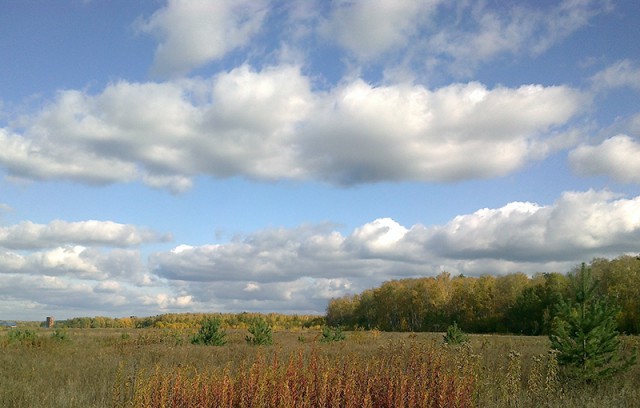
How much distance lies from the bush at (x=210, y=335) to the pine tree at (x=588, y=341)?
17.6 metres

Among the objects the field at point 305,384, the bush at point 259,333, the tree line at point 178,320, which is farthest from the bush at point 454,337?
the tree line at point 178,320

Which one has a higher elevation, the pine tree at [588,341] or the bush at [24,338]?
the pine tree at [588,341]

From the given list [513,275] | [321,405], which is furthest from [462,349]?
[513,275]

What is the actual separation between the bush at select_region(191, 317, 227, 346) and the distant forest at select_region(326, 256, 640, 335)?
1816cm

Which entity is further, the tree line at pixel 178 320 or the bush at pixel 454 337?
the tree line at pixel 178 320

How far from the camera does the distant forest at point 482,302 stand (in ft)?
186

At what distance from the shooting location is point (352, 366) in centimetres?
848

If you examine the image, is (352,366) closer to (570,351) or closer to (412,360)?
(412,360)

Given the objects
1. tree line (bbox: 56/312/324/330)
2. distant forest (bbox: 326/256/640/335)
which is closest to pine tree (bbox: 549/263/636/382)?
distant forest (bbox: 326/256/640/335)

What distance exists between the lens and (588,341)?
13.3 metres

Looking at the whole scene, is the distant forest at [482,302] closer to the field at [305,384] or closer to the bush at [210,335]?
the bush at [210,335]

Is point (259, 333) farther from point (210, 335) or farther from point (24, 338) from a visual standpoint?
point (24, 338)

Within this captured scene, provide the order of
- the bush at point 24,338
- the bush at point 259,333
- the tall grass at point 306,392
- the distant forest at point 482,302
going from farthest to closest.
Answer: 1. the distant forest at point 482,302
2. the bush at point 259,333
3. the bush at point 24,338
4. the tall grass at point 306,392

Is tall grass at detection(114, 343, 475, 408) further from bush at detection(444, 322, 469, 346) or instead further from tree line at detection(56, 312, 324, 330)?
tree line at detection(56, 312, 324, 330)
